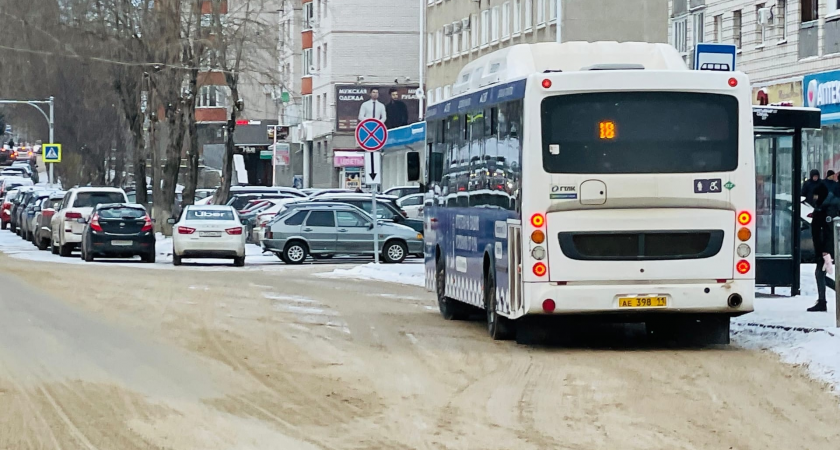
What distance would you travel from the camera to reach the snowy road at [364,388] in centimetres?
1000

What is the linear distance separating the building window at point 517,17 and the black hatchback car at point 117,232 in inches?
1231

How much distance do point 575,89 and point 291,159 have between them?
8666cm

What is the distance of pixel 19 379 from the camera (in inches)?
509

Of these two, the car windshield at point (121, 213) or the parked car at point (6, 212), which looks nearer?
the car windshield at point (121, 213)

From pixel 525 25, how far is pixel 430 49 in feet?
49.7

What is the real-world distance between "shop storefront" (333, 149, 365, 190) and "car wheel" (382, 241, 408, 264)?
44.4 meters

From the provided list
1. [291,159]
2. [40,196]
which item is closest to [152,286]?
[40,196]

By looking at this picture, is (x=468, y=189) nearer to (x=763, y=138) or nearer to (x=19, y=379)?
(x=763, y=138)

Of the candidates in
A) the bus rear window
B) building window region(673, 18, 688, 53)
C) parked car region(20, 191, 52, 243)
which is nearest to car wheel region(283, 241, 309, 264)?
parked car region(20, 191, 52, 243)

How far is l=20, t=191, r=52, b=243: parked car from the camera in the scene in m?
52.4

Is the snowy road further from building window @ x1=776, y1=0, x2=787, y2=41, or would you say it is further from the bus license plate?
building window @ x1=776, y1=0, x2=787, y2=41

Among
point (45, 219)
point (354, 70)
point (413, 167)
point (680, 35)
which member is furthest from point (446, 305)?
point (354, 70)

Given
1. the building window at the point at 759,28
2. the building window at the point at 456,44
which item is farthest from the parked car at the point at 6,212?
the building window at the point at 759,28

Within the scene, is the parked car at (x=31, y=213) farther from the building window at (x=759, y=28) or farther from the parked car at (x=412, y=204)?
the building window at (x=759, y=28)
